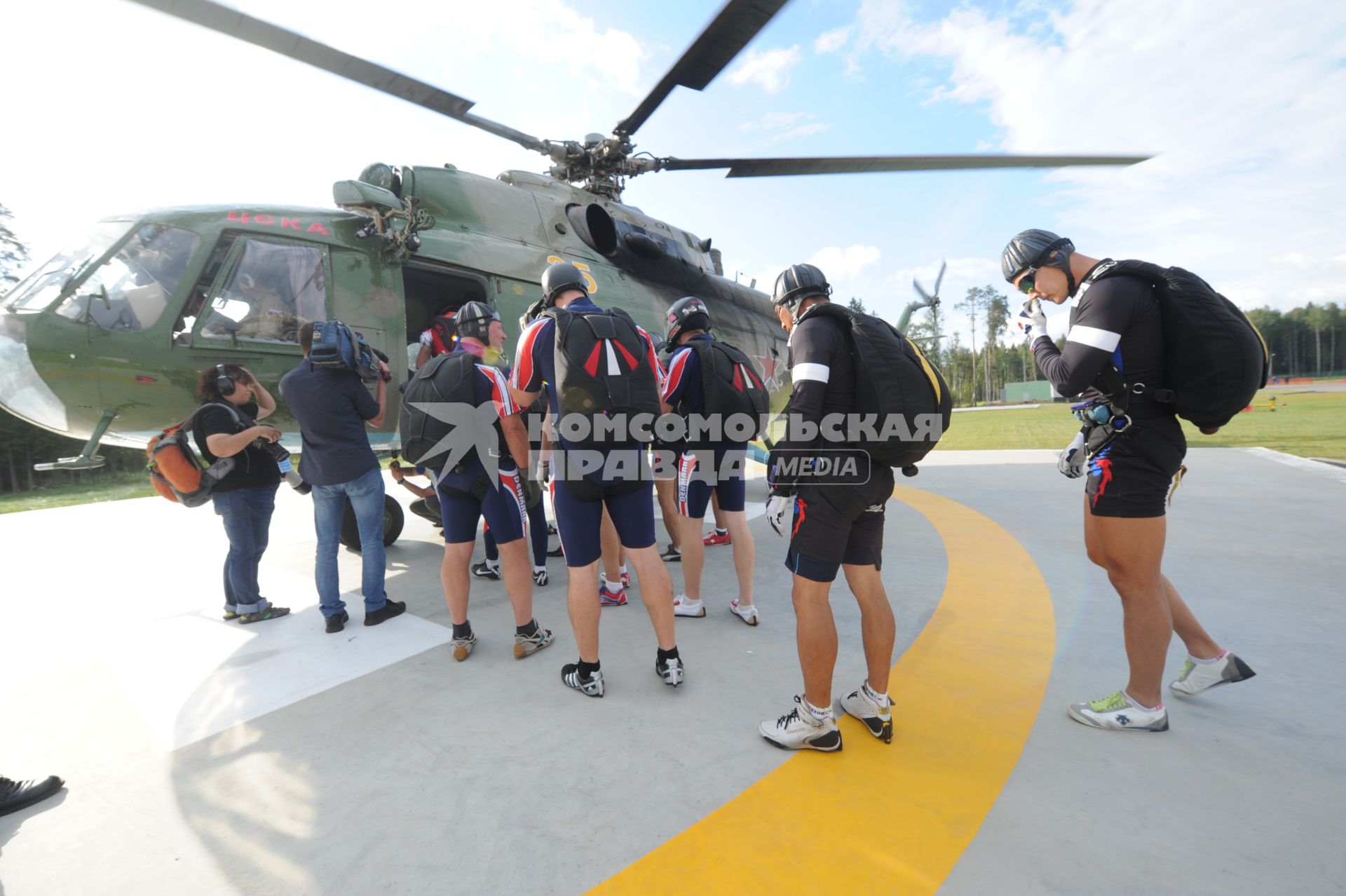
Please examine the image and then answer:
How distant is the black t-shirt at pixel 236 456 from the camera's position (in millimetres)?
3432

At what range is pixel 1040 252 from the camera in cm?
235

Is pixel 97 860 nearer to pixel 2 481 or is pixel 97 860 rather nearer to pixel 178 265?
pixel 178 265

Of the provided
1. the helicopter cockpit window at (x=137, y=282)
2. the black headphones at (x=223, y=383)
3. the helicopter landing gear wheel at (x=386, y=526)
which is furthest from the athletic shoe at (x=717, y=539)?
the helicopter cockpit window at (x=137, y=282)

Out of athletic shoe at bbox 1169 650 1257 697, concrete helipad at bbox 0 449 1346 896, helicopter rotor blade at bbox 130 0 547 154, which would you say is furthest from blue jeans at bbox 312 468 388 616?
athletic shoe at bbox 1169 650 1257 697

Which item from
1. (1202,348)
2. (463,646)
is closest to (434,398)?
(463,646)

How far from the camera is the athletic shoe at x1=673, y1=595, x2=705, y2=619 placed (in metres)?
3.46

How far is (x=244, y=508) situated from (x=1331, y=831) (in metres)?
5.10

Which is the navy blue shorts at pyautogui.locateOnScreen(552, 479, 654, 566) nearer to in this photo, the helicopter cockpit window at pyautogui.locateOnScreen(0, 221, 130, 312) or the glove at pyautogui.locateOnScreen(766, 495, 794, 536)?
the glove at pyautogui.locateOnScreen(766, 495, 794, 536)

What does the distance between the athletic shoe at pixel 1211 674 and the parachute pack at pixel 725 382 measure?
232 centimetres

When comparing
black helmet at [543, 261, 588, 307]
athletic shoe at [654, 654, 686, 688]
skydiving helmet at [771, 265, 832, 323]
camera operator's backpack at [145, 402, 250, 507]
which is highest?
black helmet at [543, 261, 588, 307]

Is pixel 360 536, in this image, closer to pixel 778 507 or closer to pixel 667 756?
pixel 667 756

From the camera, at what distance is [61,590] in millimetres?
4227

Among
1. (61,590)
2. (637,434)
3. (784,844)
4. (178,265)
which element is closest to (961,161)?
(637,434)

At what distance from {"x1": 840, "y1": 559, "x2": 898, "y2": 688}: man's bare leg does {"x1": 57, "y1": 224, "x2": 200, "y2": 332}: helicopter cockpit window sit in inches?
188
